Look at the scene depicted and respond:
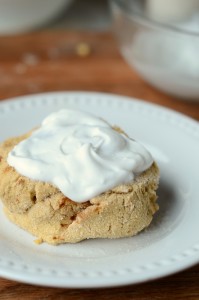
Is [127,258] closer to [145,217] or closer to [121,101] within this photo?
[145,217]

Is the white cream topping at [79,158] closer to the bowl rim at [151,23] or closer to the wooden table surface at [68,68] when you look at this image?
the bowl rim at [151,23]

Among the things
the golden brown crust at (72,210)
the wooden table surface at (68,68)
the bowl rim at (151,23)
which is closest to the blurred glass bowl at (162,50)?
the bowl rim at (151,23)

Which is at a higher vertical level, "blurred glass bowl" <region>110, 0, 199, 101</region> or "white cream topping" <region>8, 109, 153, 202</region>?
"white cream topping" <region>8, 109, 153, 202</region>

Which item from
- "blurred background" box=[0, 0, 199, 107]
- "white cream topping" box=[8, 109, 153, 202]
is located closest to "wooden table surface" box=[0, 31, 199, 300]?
"blurred background" box=[0, 0, 199, 107]

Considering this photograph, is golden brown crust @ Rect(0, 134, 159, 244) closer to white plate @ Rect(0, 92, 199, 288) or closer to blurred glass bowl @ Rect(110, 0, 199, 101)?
white plate @ Rect(0, 92, 199, 288)

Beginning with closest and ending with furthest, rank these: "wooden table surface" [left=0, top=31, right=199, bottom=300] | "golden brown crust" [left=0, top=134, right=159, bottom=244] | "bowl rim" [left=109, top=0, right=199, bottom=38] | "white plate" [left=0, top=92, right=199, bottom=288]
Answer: "white plate" [left=0, top=92, right=199, bottom=288] → "golden brown crust" [left=0, top=134, right=159, bottom=244] → "bowl rim" [left=109, top=0, right=199, bottom=38] → "wooden table surface" [left=0, top=31, right=199, bottom=300]

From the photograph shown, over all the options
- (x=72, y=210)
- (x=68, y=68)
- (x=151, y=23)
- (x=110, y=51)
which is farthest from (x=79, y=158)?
(x=110, y=51)
